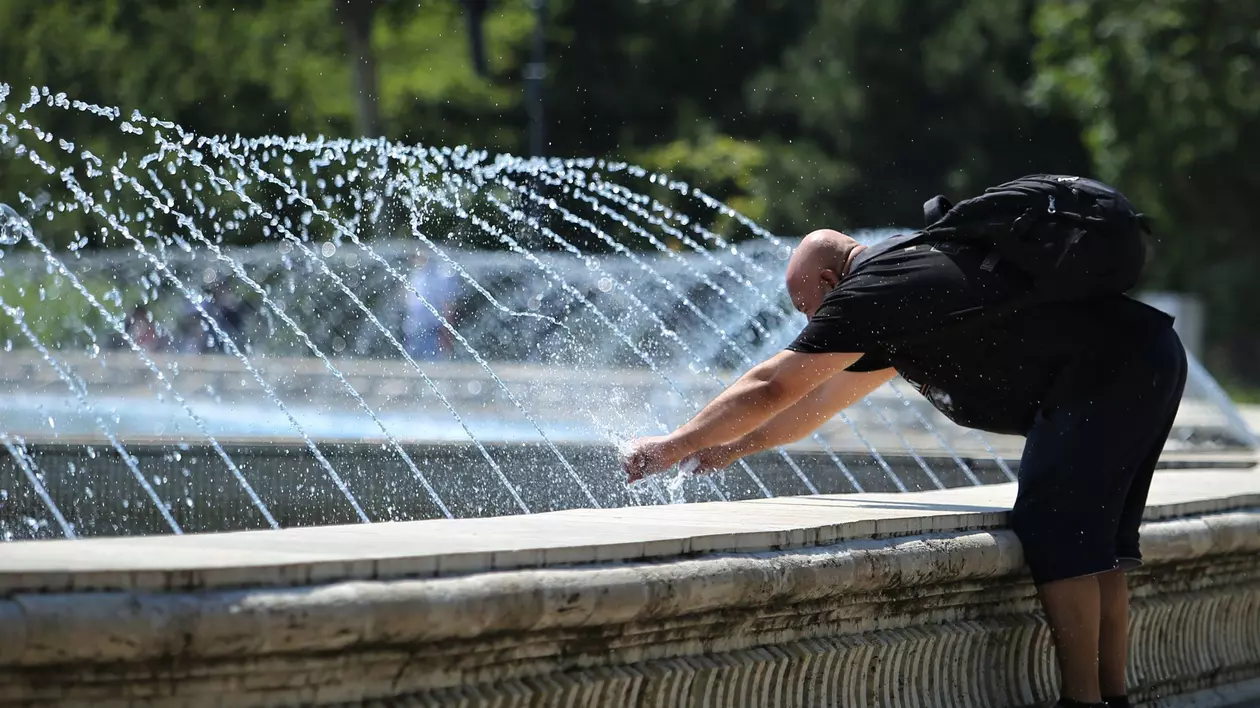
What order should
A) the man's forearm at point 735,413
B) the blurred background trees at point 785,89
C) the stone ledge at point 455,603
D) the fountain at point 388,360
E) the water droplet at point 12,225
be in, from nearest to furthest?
the stone ledge at point 455,603
the man's forearm at point 735,413
the fountain at point 388,360
the water droplet at point 12,225
the blurred background trees at point 785,89

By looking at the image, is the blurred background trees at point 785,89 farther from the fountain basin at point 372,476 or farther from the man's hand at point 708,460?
the man's hand at point 708,460

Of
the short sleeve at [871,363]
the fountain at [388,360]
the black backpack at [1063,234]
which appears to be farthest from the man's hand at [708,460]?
the black backpack at [1063,234]

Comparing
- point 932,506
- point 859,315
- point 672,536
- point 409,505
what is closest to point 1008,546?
point 932,506

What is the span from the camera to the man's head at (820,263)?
4391 mm

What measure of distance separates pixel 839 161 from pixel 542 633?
3407cm

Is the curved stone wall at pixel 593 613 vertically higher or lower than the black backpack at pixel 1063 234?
lower

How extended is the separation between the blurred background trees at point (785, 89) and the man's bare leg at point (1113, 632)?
21.0m

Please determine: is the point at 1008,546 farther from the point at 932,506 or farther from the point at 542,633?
the point at 542,633

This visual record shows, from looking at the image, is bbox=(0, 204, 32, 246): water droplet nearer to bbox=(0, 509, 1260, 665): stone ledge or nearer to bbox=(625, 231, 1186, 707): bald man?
bbox=(625, 231, 1186, 707): bald man

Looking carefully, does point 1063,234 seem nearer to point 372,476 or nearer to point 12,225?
point 372,476

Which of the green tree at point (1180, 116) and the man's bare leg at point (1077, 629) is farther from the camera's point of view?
the green tree at point (1180, 116)

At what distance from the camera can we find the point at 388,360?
18.0 m

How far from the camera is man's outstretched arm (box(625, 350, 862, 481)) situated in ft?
13.5

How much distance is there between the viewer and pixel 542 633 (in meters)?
3.19
